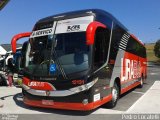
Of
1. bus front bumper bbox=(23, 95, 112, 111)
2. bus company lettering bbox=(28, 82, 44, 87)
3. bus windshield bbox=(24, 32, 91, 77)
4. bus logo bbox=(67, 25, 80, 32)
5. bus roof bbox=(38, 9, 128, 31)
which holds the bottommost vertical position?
bus front bumper bbox=(23, 95, 112, 111)

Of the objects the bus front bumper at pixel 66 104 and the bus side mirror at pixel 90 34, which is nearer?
the bus side mirror at pixel 90 34

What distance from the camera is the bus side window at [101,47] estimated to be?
923cm

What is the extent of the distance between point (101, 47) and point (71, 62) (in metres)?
1.14

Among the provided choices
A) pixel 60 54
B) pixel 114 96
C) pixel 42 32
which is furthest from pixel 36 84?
pixel 114 96

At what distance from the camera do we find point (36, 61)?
31.9 feet

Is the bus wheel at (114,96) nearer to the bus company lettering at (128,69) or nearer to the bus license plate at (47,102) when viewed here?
the bus company lettering at (128,69)

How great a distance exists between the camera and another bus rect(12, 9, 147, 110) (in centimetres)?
881

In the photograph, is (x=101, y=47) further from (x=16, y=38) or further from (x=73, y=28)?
(x=16, y=38)

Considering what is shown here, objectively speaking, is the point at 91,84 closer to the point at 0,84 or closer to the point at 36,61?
the point at 36,61

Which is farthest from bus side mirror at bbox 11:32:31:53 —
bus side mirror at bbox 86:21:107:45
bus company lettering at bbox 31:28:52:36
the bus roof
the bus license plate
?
bus side mirror at bbox 86:21:107:45

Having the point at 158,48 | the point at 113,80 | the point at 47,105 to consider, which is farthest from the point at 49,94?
the point at 158,48

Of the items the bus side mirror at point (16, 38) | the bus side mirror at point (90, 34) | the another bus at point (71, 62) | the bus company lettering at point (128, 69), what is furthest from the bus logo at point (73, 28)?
the bus company lettering at point (128, 69)

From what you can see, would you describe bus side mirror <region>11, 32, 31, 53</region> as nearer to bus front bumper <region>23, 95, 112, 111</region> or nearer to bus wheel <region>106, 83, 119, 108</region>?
bus front bumper <region>23, 95, 112, 111</region>

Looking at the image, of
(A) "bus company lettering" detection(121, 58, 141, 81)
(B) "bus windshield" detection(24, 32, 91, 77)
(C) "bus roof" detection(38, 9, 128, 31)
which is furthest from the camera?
Result: (A) "bus company lettering" detection(121, 58, 141, 81)
